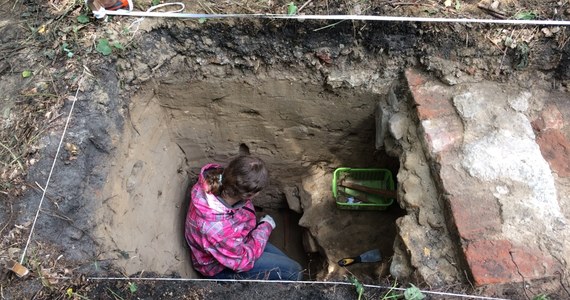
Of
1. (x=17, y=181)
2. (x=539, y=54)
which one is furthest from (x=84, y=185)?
(x=539, y=54)

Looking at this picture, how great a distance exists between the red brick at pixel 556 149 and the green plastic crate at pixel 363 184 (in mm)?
1063

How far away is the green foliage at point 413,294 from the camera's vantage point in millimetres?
1710

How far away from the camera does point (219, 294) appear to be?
1.81 m

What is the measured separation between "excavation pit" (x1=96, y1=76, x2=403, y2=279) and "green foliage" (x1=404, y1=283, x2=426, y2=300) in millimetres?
508

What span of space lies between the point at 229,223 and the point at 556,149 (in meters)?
1.75

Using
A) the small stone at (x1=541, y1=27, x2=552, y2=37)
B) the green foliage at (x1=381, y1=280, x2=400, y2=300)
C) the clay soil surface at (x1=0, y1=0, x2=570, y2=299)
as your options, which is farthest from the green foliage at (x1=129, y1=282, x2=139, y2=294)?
the small stone at (x1=541, y1=27, x2=552, y2=37)

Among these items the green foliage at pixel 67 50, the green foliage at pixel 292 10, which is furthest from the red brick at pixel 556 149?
the green foliage at pixel 67 50

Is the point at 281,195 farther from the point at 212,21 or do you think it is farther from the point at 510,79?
the point at 510,79

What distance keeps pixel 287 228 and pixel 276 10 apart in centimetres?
189

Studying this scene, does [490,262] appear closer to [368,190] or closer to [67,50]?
[368,190]

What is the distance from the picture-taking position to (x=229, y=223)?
99.1 inches

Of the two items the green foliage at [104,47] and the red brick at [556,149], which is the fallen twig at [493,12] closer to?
the red brick at [556,149]

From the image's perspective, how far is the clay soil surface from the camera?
1.80 metres

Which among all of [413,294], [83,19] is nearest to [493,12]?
[413,294]
